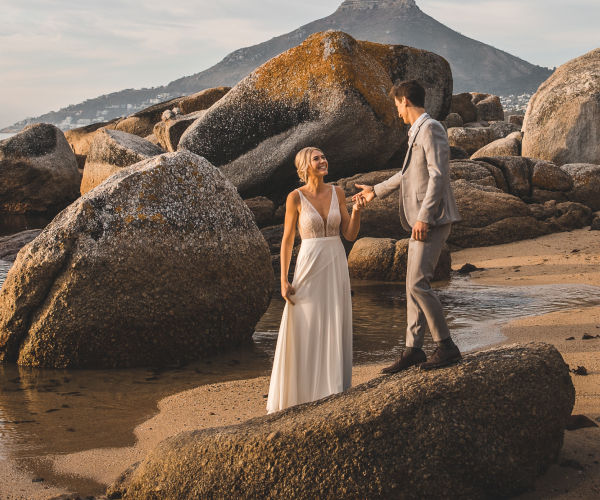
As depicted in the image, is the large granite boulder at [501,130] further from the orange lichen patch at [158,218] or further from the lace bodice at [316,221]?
the lace bodice at [316,221]

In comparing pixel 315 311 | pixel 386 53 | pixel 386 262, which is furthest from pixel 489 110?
pixel 315 311

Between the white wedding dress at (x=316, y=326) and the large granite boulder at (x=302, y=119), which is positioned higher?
the large granite boulder at (x=302, y=119)

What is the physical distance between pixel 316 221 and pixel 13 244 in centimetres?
1276

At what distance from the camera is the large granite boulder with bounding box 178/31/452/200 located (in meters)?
14.9

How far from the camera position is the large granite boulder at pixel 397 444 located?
3.87 metres

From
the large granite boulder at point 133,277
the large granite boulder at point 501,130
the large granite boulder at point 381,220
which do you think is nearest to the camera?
the large granite boulder at point 133,277

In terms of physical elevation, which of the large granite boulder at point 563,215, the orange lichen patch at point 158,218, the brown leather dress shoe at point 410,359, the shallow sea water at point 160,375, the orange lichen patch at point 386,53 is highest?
the orange lichen patch at point 386,53

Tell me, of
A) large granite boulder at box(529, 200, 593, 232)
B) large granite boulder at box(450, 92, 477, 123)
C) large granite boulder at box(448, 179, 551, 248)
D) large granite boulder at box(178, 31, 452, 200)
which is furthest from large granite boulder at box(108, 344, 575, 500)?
large granite boulder at box(450, 92, 477, 123)

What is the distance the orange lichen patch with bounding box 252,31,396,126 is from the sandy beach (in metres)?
5.24

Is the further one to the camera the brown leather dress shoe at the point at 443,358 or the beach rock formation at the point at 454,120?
the beach rock formation at the point at 454,120

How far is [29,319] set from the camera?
7.70 metres

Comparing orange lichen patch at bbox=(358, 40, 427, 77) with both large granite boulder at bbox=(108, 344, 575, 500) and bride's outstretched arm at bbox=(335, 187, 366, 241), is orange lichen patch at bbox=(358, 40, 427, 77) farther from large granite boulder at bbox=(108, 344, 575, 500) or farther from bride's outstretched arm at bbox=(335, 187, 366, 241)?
large granite boulder at bbox=(108, 344, 575, 500)

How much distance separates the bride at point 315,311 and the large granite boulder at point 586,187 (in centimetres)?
1355

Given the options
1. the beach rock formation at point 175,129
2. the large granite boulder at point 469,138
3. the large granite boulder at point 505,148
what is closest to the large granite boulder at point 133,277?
the beach rock formation at point 175,129
